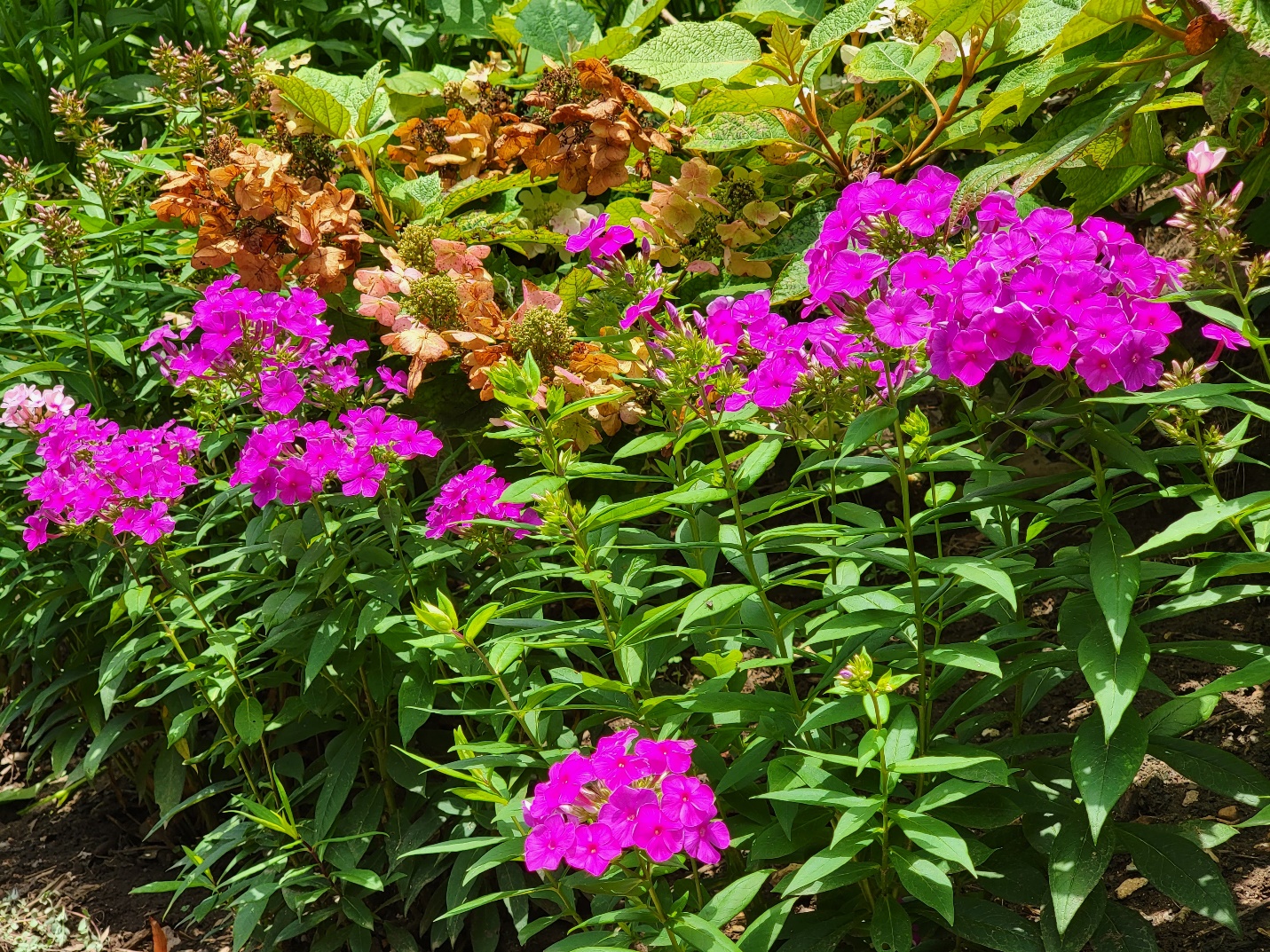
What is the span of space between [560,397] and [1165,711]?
1088 millimetres

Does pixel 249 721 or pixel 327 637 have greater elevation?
pixel 327 637

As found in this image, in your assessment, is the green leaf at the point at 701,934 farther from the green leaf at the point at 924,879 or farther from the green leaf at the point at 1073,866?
the green leaf at the point at 1073,866

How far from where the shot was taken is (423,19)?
4473mm

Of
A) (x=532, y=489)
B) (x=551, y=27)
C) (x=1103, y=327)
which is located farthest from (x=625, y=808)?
(x=551, y=27)

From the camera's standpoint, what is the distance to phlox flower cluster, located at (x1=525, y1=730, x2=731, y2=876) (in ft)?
4.95

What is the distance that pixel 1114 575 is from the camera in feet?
5.37

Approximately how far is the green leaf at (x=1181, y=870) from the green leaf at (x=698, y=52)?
1.72 meters

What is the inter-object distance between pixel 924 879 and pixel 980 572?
46 cm

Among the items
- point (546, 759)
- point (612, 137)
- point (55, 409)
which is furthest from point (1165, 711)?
point (55, 409)

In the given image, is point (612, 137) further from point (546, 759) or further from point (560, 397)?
point (546, 759)

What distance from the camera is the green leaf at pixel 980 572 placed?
153 cm

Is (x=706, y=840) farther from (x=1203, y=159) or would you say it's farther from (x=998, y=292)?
(x=1203, y=159)

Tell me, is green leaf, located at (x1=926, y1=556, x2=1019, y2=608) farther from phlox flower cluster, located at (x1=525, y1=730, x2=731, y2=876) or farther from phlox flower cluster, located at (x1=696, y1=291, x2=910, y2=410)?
phlox flower cluster, located at (x1=525, y1=730, x2=731, y2=876)

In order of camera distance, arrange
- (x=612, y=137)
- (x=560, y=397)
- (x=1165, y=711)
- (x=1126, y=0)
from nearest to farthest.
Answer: (x=1165, y=711)
(x=560, y=397)
(x=1126, y=0)
(x=612, y=137)
